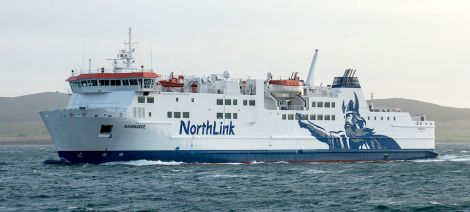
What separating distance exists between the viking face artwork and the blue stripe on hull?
1.69 feet

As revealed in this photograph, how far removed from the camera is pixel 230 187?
4275cm

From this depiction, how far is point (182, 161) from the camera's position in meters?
56.4

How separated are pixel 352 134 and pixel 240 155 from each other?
1140 cm

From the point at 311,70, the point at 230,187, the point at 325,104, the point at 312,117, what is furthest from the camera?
the point at 311,70

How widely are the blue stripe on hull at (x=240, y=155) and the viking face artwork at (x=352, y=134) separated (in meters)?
0.52

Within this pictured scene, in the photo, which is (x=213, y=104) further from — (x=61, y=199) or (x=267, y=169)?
(x=61, y=199)

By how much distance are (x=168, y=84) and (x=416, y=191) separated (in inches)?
860

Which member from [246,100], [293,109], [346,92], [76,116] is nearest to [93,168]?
[76,116]

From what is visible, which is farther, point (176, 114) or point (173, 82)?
point (173, 82)

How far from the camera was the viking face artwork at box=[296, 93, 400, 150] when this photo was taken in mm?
63781

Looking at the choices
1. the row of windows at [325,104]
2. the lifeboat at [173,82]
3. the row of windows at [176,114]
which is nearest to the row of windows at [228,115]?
the row of windows at [176,114]

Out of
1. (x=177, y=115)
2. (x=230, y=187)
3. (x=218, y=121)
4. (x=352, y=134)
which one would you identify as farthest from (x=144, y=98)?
(x=352, y=134)

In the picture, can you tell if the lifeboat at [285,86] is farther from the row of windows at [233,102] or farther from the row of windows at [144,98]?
the row of windows at [144,98]

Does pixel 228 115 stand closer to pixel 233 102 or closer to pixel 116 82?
pixel 233 102
